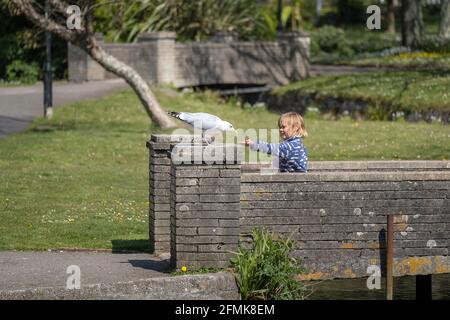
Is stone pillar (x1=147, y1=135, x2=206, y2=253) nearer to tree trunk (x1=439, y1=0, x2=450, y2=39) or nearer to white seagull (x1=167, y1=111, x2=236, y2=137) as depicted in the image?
white seagull (x1=167, y1=111, x2=236, y2=137)

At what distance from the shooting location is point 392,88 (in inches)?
1286

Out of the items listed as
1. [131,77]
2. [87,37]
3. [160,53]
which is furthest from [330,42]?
A: [87,37]

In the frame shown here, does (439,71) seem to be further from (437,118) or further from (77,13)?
(77,13)

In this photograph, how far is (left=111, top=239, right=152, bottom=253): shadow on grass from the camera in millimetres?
13039

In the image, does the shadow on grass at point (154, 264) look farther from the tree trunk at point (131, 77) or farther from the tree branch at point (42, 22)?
the tree trunk at point (131, 77)

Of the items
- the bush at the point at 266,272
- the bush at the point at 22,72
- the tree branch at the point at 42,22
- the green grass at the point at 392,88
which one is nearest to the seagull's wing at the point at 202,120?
the bush at the point at 266,272

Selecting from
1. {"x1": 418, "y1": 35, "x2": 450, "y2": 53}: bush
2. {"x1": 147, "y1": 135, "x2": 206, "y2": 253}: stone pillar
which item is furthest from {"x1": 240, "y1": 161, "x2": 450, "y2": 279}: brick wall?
{"x1": 418, "y1": 35, "x2": 450, "y2": 53}: bush

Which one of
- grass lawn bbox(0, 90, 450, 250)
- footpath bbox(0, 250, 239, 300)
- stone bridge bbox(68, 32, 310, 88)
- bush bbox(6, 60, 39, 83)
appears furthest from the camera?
bush bbox(6, 60, 39, 83)

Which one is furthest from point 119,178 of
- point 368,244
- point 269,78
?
point 269,78

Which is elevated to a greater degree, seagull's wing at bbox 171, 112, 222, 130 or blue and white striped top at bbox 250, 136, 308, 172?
seagull's wing at bbox 171, 112, 222, 130

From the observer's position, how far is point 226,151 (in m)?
11.2

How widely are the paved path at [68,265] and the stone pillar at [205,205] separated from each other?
40cm

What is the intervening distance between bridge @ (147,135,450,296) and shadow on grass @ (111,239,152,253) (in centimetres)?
116
